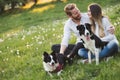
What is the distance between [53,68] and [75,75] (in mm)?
915

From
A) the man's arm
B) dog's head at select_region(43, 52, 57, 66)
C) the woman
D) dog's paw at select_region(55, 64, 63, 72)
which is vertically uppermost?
the woman

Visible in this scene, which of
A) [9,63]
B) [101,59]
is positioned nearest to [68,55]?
[101,59]

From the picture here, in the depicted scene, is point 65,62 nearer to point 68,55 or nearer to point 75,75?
point 68,55

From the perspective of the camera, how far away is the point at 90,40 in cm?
1155

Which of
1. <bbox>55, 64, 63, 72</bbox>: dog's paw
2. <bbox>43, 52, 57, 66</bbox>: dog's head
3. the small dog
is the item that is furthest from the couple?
<bbox>43, 52, 57, 66</bbox>: dog's head

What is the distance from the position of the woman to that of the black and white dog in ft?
0.85

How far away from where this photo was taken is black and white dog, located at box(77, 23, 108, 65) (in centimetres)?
1137

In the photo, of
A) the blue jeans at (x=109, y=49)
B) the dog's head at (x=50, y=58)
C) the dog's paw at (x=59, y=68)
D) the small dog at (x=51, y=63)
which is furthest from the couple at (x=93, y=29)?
the dog's head at (x=50, y=58)

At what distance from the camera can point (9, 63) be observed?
1616 centimetres

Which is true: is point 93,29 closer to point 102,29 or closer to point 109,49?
point 102,29

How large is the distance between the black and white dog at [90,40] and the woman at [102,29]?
0.26 m

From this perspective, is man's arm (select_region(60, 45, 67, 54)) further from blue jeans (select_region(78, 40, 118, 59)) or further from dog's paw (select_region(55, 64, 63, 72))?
blue jeans (select_region(78, 40, 118, 59))

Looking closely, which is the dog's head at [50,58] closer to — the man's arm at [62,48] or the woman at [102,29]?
the man's arm at [62,48]

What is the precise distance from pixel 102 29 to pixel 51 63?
2.00 m
